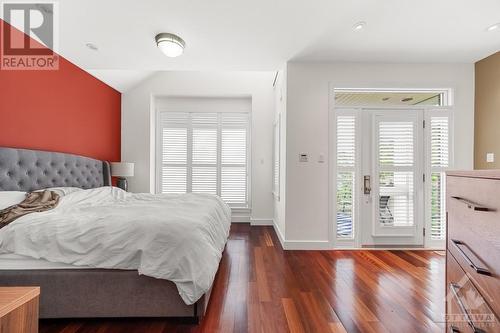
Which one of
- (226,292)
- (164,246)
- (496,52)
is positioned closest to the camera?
(164,246)

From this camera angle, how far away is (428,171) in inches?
126

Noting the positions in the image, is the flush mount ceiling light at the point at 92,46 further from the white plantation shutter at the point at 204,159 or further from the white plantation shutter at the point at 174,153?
the white plantation shutter at the point at 204,159

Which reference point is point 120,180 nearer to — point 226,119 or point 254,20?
point 226,119

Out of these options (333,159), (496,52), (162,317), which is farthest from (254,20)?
(496,52)

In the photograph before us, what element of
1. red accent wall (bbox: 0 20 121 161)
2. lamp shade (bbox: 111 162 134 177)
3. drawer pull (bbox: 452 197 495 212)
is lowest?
drawer pull (bbox: 452 197 495 212)

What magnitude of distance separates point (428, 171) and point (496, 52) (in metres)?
1.65

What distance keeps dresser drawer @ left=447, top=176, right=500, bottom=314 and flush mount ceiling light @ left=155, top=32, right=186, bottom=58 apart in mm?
2743

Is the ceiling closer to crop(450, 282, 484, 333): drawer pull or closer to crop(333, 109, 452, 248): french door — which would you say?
crop(333, 109, 452, 248): french door

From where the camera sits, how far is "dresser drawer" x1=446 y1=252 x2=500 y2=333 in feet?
2.76

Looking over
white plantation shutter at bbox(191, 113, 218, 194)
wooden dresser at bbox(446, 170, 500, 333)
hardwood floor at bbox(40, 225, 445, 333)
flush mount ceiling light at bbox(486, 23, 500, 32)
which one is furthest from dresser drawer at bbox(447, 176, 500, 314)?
white plantation shutter at bbox(191, 113, 218, 194)

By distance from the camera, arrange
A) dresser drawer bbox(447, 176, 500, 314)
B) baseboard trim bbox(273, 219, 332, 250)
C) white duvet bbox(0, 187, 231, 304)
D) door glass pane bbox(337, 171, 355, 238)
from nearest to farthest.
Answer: dresser drawer bbox(447, 176, 500, 314), white duvet bbox(0, 187, 231, 304), baseboard trim bbox(273, 219, 332, 250), door glass pane bbox(337, 171, 355, 238)

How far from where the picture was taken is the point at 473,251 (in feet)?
3.01

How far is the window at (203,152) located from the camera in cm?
474

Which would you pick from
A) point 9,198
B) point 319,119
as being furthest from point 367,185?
point 9,198
